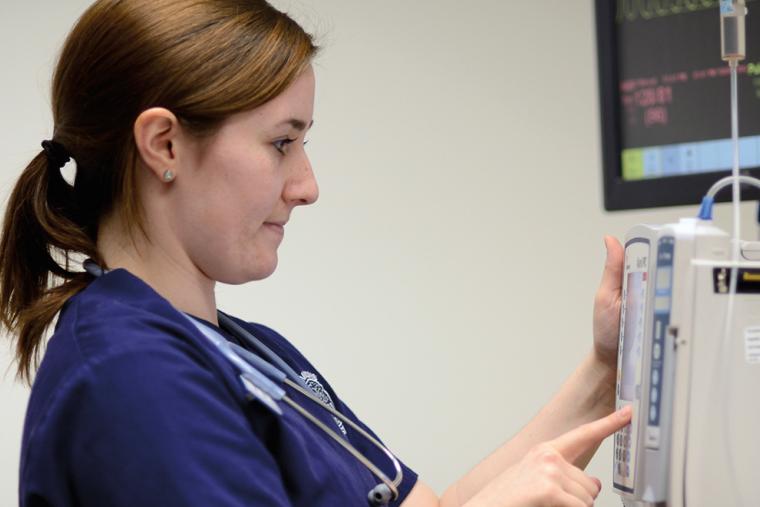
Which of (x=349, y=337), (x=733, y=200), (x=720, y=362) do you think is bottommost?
(x=349, y=337)

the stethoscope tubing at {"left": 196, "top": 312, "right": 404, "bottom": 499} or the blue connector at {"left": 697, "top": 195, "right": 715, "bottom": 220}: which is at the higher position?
the blue connector at {"left": 697, "top": 195, "right": 715, "bottom": 220}

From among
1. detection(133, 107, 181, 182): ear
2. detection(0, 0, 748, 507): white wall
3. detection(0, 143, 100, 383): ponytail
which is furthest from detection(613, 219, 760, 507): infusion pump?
detection(0, 0, 748, 507): white wall

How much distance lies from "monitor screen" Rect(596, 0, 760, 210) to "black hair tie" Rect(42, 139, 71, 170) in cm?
63

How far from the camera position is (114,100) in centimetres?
119

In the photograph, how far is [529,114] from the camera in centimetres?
253

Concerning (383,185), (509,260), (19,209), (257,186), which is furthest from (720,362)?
(383,185)

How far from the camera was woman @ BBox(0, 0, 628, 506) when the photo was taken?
102 centimetres

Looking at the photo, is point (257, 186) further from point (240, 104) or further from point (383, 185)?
point (383, 185)

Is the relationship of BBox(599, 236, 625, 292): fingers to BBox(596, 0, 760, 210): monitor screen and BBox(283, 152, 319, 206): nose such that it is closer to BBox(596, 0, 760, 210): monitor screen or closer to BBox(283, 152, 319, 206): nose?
BBox(596, 0, 760, 210): monitor screen

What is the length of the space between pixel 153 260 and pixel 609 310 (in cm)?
55

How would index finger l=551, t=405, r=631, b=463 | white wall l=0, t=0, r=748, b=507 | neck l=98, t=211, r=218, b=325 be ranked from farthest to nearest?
white wall l=0, t=0, r=748, b=507 → neck l=98, t=211, r=218, b=325 → index finger l=551, t=405, r=631, b=463

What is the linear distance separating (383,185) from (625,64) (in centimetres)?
140

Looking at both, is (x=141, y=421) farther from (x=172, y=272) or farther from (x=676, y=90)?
(x=676, y=90)

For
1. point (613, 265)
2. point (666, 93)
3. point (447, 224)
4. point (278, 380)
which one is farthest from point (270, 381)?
point (447, 224)
